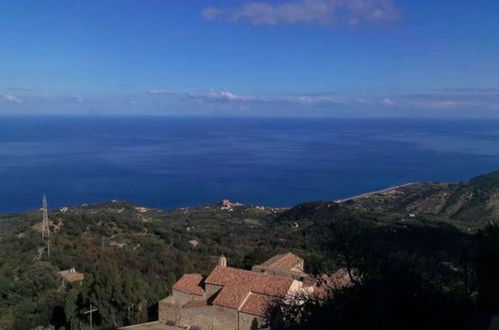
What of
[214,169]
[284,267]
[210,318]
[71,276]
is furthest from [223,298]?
[214,169]

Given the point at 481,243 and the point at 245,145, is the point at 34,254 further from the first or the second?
the point at 245,145

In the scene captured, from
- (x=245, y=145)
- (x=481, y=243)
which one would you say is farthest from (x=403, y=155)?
(x=481, y=243)

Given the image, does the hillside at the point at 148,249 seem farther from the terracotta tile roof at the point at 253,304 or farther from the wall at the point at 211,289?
the wall at the point at 211,289

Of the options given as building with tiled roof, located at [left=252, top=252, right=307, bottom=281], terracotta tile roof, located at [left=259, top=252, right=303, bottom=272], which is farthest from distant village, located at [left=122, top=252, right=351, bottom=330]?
terracotta tile roof, located at [left=259, top=252, right=303, bottom=272]

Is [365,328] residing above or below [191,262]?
above

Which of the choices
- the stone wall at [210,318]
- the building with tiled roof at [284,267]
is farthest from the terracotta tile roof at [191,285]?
the building with tiled roof at [284,267]

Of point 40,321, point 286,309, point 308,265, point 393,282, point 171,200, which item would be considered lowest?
point 171,200

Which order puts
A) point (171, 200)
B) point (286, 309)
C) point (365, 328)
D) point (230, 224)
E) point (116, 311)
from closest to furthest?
1. point (365, 328)
2. point (286, 309)
3. point (116, 311)
4. point (230, 224)
5. point (171, 200)
